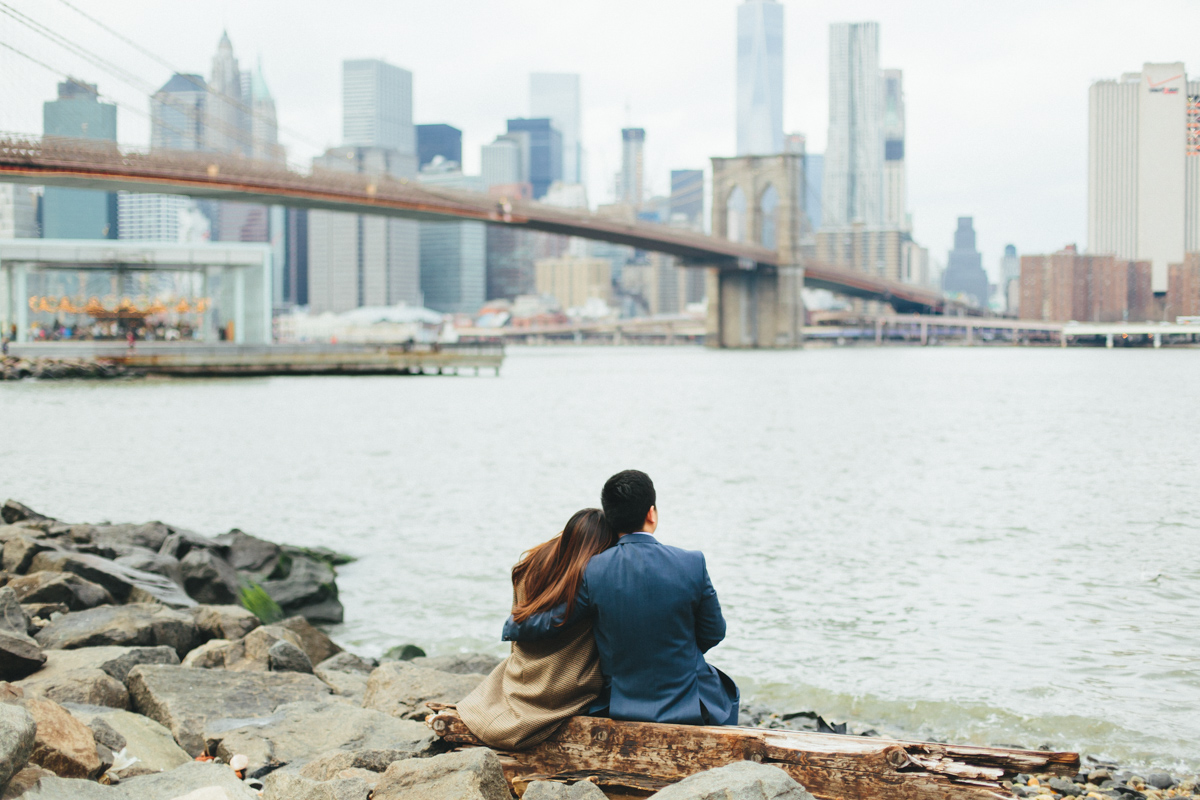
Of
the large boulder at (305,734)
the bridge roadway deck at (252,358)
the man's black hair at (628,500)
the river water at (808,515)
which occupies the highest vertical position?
the bridge roadway deck at (252,358)

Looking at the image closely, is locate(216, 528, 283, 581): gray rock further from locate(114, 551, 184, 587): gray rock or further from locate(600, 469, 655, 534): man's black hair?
locate(600, 469, 655, 534): man's black hair

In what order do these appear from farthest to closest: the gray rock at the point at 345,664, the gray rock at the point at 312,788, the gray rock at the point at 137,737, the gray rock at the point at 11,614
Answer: the gray rock at the point at 345,664, the gray rock at the point at 11,614, the gray rock at the point at 137,737, the gray rock at the point at 312,788

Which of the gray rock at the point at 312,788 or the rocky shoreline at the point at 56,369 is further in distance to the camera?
the rocky shoreline at the point at 56,369

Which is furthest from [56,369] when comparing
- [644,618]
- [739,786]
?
[739,786]

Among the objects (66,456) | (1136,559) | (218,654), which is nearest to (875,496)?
(1136,559)

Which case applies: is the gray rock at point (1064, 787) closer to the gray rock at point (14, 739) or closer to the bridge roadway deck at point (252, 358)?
the gray rock at point (14, 739)

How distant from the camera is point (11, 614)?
4863mm

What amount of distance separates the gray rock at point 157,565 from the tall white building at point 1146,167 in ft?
42.0

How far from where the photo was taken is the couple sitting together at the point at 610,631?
2941 mm

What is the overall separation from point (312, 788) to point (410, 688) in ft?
5.73

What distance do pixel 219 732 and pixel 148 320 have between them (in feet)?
163

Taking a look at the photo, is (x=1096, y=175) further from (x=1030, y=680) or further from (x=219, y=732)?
(x=219, y=732)

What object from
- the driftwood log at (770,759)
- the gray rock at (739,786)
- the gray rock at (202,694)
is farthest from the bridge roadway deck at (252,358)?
the gray rock at (739,786)

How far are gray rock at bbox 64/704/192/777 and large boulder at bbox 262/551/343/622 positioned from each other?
3.26 metres
